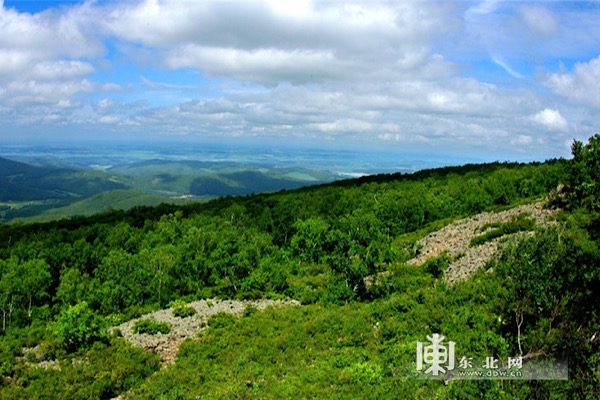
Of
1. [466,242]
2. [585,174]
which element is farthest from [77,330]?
[585,174]

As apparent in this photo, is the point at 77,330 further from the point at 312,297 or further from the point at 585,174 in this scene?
the point at 585,174

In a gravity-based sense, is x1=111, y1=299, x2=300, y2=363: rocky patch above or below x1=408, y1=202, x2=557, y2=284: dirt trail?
below

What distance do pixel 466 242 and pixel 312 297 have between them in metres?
17.3

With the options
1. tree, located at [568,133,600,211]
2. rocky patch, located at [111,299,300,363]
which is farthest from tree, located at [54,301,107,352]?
tree, located at [568,133,600,211]

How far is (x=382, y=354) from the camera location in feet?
78.8

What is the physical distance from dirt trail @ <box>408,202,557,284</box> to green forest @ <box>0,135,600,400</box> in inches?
66.8

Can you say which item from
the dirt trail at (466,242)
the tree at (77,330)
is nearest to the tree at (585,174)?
the dirt trail at (466,242)

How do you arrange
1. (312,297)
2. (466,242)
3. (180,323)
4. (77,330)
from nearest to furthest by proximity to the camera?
(77,330), (180,323), (312,297), (466,242)

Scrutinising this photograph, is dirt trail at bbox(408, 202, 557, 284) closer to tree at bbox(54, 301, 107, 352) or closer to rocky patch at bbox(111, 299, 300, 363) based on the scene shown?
rocky patch at bbox(111, 299, 300, 363)

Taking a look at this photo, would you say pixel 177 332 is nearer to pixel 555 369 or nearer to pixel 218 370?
pixel 218 370

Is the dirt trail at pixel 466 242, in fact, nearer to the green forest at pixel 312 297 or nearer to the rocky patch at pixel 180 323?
the green forest at pixel 312 297

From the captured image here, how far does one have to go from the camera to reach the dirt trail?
126 feet

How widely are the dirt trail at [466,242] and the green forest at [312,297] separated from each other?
5.57 feet

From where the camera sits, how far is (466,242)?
155ft
